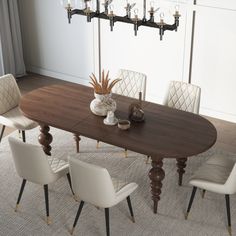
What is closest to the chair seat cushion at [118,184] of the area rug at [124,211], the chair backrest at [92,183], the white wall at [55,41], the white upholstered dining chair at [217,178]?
the chair backrest at [92,183]

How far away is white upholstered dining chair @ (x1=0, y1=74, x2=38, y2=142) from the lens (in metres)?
5.23

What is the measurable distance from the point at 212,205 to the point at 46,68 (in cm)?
402

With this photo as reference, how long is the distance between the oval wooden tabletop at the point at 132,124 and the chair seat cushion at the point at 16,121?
329mm

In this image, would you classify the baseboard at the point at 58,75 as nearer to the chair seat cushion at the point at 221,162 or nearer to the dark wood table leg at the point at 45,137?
the dark wood table leg at the point at 45,137

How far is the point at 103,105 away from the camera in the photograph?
4.67m

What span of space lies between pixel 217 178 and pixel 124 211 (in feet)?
3.04

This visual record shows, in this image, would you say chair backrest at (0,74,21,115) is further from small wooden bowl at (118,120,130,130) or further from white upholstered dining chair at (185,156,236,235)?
white upholstered dining chair at (185,156,236,235)

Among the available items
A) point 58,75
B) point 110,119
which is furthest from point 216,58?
point 58,75

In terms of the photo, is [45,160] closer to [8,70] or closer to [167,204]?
[167,204]

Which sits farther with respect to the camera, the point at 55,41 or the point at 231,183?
the point at 55,41

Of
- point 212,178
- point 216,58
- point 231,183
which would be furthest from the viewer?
point 216,58

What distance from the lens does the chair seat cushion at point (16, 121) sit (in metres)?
5.20

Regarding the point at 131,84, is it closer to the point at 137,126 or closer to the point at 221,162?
the point at 137,126

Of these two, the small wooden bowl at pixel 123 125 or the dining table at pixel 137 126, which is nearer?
the dining table at pixel 137 126
